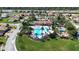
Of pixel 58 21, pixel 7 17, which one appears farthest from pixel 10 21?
pixel 58 21

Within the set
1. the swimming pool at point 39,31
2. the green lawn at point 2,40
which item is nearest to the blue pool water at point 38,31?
the swimming pool at point 39,31

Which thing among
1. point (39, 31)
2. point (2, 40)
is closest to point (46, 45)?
point (39, 31)

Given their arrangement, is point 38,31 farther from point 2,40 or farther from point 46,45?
point 2,40

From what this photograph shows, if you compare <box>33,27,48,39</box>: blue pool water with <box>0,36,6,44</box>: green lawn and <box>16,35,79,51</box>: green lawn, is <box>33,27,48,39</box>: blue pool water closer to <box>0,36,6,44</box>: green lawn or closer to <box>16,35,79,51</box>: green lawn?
<box>16,35,79,51</box>: green lawn

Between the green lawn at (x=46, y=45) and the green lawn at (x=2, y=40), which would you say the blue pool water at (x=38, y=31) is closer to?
the green lawn at (x=46, y=45)

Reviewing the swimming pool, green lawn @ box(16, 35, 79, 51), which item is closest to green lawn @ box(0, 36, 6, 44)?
green lawn @ box(16, 35, 79, 51)

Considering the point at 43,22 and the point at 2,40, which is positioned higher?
the point at 43,22
